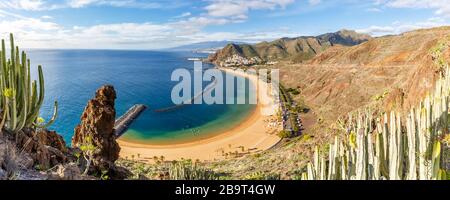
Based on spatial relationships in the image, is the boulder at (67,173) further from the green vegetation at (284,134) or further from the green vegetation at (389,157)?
the green vegetation at (284,134)

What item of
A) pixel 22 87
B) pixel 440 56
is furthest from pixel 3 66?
pixel 440 56

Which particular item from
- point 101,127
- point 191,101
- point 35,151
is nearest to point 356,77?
point 191,101
